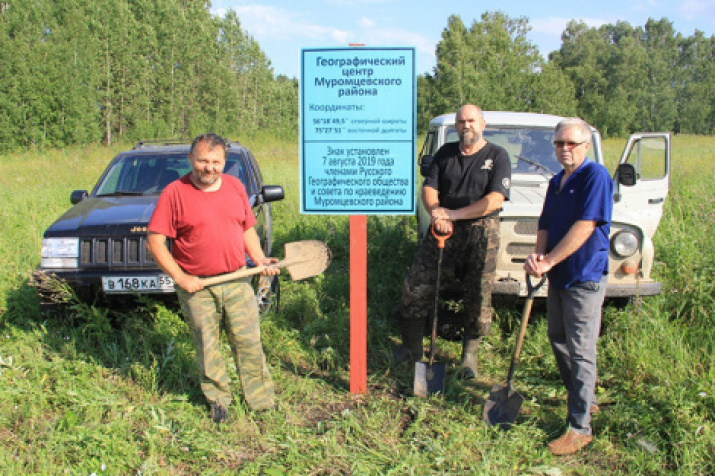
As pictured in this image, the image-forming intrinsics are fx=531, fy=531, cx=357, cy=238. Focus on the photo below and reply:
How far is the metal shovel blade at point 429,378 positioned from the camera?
3.73 meters

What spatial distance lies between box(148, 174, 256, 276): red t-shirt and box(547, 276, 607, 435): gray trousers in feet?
6.53

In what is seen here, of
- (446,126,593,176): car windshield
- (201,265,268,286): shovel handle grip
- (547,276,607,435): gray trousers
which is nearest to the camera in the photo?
(547,276,607,435): gray trousers

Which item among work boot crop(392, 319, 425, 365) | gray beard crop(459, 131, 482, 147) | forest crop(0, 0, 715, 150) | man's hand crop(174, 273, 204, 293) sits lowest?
work boot crop(392, 319, 425, 365)

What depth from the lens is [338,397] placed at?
3789 millimetres

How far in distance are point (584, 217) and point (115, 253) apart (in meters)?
3.62

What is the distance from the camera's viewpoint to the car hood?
4547 millimetres

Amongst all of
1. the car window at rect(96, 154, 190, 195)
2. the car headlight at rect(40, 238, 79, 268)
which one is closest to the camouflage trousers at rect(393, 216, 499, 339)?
the car headlight at rect(40, 238, 79, 268)

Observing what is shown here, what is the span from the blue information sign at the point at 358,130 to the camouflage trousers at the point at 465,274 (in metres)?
0.53

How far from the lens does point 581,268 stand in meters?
2.96

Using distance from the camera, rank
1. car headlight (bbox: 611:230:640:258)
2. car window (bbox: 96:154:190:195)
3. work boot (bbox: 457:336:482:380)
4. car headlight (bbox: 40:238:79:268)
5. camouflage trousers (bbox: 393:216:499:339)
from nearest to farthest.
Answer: camouflage trousers (bbox: 393:216:499:339) → work boot (bbox: 457:336:482:380) → car headlight (bbox: 611:230:640:258) → car headlight (bbox: 40:238:79:268) → car window (bbox: 96:154:190:195)

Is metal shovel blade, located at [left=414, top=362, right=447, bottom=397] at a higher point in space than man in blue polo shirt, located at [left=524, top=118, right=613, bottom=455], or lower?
lower

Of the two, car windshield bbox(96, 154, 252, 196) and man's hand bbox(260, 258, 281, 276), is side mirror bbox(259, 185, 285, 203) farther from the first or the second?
man's hand bbox(260, 258, 281, 276)

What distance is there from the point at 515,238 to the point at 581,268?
4.76ft

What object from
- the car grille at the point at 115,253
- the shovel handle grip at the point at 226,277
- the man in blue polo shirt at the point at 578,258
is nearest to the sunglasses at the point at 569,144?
the man in blue polo shirt at the point at 578,258
